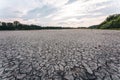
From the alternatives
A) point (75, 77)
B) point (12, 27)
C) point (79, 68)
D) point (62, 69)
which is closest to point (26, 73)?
point (62, 69)

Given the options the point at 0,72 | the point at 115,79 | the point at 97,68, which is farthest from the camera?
the point at 97,68

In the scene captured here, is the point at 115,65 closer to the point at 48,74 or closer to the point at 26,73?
the point at 48,74

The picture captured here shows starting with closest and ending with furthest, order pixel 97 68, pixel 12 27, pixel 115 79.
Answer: pixel 115 79 → pixel 97 68 → pixel 12 27

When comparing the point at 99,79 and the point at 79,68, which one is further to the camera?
the point at 79,68

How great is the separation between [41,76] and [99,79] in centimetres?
199

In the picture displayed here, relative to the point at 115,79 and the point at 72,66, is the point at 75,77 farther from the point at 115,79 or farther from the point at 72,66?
the point at 115,79

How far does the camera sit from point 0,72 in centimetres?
404

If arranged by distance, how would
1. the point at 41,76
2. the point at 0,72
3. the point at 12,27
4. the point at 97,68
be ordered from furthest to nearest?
the point at 12,27
the point at 97,68
the point at 0,72
the point at 41,76

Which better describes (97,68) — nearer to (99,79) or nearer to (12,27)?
(99,79)

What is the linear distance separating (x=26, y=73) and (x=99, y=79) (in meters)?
2.63

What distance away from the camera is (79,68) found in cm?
434

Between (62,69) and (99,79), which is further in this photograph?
(62,69)

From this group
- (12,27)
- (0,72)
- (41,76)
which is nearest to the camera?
(41,76)

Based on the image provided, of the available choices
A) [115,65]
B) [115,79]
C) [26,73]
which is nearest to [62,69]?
[26,73]
